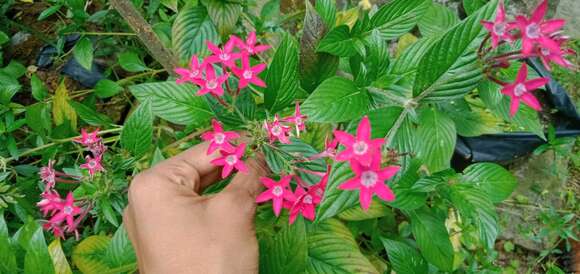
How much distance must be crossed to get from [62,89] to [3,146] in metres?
0.30

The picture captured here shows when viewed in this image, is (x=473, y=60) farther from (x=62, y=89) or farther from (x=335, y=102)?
(x=62, y=89)

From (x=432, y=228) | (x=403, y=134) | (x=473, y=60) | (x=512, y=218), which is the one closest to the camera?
(x=473, y=60)

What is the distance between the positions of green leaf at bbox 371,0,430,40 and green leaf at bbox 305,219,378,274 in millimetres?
605

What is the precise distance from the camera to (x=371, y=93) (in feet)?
3.59

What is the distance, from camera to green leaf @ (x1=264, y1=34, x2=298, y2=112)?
3.68 ft

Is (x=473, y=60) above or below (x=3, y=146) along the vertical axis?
above

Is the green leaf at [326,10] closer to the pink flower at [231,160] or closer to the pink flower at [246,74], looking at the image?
the pink flower at [246,74]

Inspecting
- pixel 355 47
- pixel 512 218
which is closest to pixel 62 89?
pixel 355 47

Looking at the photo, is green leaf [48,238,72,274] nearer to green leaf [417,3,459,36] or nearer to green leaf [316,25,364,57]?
green leaf [316,25,364,57]

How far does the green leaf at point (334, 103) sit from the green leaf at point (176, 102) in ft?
1.12

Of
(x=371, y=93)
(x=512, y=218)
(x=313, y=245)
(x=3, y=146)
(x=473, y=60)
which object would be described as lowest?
(x=512, y=218)

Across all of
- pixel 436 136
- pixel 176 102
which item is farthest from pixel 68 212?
pixel 436 136

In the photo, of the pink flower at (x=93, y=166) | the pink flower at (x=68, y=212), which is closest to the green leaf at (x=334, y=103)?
the pink flower at (x=93, y=166)

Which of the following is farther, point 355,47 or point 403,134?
point 355,47
